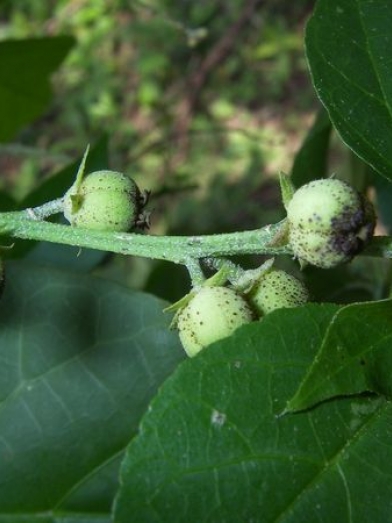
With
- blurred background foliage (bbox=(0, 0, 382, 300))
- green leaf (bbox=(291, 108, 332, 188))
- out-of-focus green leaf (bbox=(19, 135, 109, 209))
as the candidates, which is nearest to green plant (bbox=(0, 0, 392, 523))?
out-of-focus green leaf (bbox=(19, 135, 109, 209))

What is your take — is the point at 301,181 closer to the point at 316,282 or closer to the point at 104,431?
the point at 316,282

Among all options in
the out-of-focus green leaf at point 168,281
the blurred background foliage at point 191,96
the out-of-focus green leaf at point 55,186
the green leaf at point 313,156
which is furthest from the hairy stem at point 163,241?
the blurred background foliage at point 191,96

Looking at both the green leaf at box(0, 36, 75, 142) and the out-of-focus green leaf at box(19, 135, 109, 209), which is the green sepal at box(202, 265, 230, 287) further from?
the green leaf at box(0, 36, 75, 142)

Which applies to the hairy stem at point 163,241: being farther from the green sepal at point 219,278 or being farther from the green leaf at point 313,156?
the green leaf at point 313,156

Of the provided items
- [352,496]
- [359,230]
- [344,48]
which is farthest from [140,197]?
[352,496]

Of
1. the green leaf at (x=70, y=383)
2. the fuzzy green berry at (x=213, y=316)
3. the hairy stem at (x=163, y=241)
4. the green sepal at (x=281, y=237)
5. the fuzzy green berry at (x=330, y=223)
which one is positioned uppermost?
the fuzzy green berry at (x=330, y=223)

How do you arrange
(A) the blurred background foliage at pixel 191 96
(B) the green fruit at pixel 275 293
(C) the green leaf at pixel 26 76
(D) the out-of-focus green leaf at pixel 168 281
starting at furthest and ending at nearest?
(A) the blurred background foliage at pixel 191 96, (C) the green leaf at pixel 26 76, (D) the out-of-focus green leaf at pixel 168 281, (B) the green fruit at pixel 275 293

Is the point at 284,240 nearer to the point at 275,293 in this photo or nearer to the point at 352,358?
the point at 275,293
